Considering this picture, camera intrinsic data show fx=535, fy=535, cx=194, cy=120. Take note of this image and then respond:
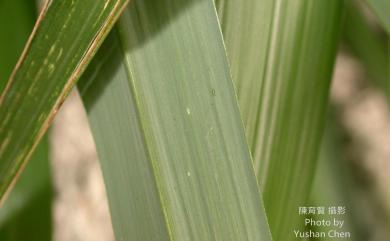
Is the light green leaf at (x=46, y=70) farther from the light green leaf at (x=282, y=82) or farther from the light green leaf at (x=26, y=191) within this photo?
the light green leaf at (x=26, y=191)

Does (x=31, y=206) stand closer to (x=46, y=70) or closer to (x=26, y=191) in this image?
(x=26, y=191)

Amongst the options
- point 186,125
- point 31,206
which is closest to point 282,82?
point 186,125

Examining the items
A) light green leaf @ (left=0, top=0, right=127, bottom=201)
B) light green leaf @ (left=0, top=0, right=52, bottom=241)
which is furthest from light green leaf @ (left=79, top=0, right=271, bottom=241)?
light green leaf @ (left=0, top=0, right=52, bottom=241)

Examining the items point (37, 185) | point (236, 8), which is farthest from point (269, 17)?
point (37, 185)

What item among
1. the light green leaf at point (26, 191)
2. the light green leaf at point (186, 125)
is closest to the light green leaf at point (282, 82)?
the light green leaf at point (186, 125)

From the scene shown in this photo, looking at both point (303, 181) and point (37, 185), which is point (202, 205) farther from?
point (37, 185)
